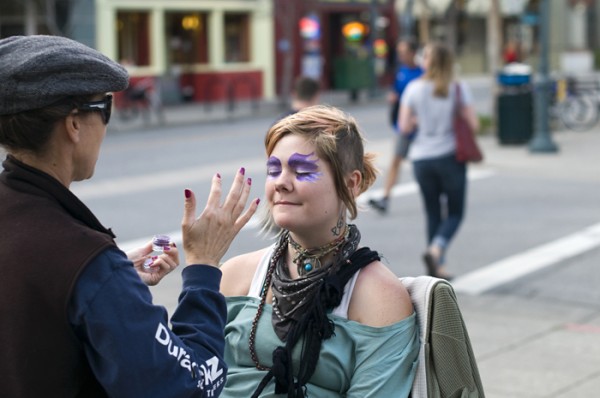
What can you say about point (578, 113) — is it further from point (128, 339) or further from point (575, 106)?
point (128, 339)

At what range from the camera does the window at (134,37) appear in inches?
1348

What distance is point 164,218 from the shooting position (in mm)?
12375

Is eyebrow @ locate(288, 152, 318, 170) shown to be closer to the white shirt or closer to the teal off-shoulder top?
the teal off-shoulder top

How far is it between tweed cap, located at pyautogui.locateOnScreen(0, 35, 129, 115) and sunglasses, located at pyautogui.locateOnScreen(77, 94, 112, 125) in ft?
0.13

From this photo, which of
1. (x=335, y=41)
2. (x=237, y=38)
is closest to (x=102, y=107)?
(x=237, y=38)

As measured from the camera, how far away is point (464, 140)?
8.69 meters

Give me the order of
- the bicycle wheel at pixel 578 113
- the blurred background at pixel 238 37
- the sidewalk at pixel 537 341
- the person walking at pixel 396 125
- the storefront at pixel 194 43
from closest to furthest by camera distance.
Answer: the sidewalk at pixel 537 341
the person walking at pixel 396 125
the bicycle wheel at pixel 578 113
the blurred background at pixel 238 37
the storefront at pixel 194 43

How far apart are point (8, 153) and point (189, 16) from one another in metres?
34.8

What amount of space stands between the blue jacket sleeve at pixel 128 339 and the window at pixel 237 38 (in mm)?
35651

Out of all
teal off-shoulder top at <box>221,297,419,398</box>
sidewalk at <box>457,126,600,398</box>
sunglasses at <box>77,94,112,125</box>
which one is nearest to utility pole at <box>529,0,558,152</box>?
sidewalk at <box>457,126,600,398</box>

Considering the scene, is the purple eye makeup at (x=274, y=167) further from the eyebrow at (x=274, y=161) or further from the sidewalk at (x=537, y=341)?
the sidewalk at (x=537, y=341)

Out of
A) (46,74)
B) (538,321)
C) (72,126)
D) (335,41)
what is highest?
(335,41)

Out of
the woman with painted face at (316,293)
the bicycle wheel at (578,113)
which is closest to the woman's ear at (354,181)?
the woman with painted face at (316,293)

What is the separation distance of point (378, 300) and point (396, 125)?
10920 mm
